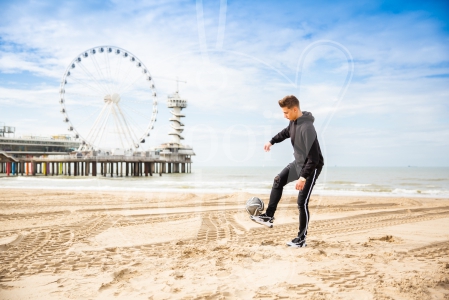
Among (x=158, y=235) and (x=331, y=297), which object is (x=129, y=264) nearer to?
(x=158, y=235)

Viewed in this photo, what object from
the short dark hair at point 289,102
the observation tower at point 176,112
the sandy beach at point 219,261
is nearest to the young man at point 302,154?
the short dark hair at point 289,102

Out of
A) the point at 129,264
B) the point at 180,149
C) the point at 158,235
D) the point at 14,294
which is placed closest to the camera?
the point at 14,294

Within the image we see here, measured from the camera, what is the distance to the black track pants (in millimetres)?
4523

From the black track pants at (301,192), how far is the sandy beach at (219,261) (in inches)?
12.7

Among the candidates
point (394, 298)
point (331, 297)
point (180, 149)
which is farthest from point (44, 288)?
point (180, 149)

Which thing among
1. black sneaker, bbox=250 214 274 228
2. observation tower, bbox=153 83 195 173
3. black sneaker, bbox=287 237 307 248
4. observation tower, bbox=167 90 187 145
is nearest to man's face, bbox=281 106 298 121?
black sneaker, bbox=250 214 274 228

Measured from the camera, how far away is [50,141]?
251ft

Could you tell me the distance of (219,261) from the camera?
3.96 metres

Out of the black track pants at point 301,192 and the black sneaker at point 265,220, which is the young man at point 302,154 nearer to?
the black track pants at point 301,192

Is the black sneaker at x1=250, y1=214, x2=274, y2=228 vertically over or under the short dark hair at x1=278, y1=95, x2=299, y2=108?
under

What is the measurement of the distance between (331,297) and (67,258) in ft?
10.0

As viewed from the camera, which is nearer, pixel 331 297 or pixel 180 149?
pixel 331 297

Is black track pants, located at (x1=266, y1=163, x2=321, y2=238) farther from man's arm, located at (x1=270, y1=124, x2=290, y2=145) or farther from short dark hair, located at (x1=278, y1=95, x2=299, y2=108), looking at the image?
short dark hair, located at (x1=278, y1=95, x2=299, y2=108)

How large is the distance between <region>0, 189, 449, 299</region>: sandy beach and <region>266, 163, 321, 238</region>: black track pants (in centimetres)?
32
